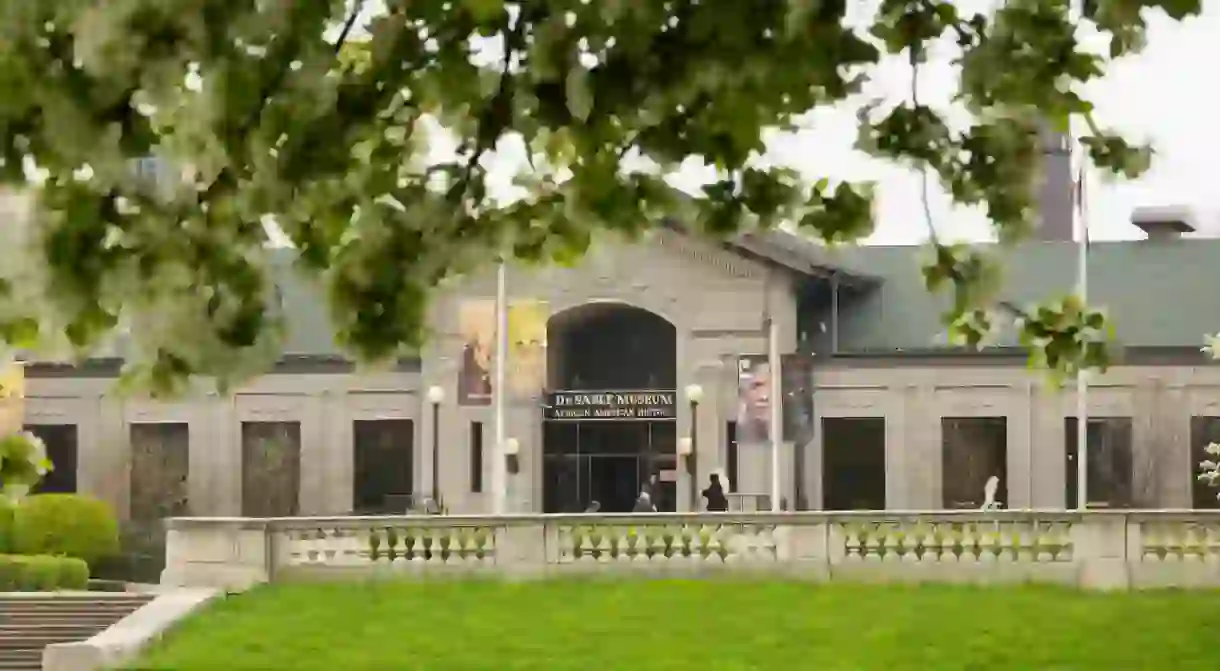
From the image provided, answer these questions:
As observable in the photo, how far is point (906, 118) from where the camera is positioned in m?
7.48

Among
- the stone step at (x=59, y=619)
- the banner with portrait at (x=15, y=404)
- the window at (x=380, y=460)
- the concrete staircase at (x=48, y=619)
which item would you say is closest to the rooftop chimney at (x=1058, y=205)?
the window at (x=380, y=460)

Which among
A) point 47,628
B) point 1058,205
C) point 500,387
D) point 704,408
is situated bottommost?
point 47,628

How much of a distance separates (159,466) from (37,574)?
1269cm

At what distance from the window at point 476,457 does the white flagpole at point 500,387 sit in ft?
3.64

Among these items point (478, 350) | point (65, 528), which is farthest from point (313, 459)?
point (65, 528)

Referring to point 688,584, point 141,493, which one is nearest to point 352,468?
point 141,493

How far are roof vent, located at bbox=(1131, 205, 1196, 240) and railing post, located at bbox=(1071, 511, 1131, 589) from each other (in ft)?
64.0

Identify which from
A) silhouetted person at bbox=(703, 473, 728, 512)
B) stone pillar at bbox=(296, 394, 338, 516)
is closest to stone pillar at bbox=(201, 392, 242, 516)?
stone pillar at bbox=(296, 394, 338, 516)

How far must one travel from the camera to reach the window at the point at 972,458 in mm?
41594

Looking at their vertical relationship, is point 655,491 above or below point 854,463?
below

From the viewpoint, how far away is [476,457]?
42.8m

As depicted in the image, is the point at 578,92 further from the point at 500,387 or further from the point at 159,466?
the point at 159,466

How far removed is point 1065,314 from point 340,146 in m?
3.41

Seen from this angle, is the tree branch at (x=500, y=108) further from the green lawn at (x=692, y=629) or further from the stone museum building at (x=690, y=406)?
the stone museum building at (x=690, y=406)
